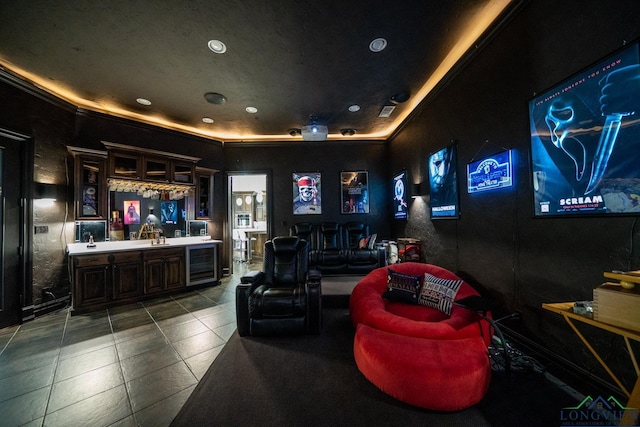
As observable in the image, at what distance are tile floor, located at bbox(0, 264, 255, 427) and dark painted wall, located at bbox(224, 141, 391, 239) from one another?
116 inches

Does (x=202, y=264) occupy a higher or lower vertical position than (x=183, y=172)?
lower

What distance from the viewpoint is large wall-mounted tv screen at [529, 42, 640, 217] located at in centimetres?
135

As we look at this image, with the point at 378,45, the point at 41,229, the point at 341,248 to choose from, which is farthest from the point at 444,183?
the point at 41,229

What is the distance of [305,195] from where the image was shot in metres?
5.71

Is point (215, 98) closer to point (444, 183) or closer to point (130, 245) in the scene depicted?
point (130, 245)

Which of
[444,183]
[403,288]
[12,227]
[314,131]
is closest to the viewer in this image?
[403,288]

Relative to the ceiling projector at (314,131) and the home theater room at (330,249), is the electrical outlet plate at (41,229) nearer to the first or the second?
the home theater room at (330,249)

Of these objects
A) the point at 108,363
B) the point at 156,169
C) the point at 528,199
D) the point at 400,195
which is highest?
the point at 156,169

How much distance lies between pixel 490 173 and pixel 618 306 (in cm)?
162

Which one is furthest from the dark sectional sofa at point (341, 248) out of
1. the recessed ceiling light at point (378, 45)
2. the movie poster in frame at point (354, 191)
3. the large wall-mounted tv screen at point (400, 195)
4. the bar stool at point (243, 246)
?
the recessed ceiling light at point (378, 45)

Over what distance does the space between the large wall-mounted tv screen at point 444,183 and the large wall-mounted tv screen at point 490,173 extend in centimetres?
28

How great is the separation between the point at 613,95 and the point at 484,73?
1.38m

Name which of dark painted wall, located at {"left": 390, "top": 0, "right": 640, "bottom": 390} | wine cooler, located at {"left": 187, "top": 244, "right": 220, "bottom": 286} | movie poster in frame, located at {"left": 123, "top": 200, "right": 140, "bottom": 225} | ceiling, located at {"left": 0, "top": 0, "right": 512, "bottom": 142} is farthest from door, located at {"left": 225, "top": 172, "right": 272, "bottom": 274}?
dark painted wall, located at {"left": 390, "top": 0, "right": 640, "bottom": 390}

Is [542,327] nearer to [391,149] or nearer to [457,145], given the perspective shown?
[457,145]
